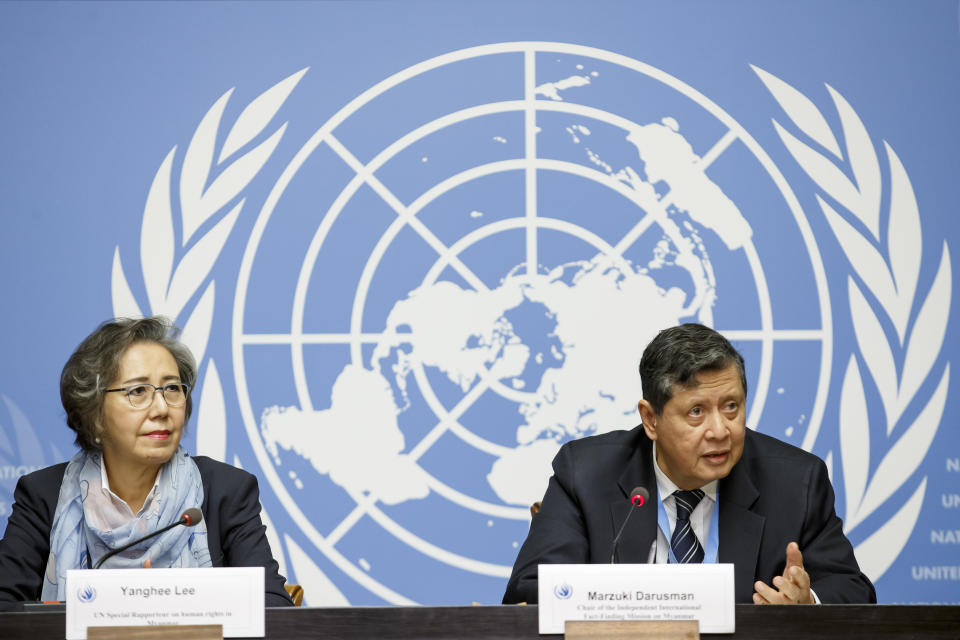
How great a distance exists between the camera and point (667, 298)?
3.82 m

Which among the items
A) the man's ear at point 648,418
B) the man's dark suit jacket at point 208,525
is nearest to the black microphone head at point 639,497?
the man's ear at point 648,418

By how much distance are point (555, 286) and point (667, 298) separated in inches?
17.4

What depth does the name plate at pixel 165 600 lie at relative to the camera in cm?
188

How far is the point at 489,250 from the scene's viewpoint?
387cm

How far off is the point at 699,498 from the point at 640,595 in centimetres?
91

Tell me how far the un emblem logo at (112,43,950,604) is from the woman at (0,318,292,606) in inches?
37.9

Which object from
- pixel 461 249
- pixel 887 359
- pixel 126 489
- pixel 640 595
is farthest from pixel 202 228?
pixel 887 359

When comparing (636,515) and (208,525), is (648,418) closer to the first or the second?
(636,515)

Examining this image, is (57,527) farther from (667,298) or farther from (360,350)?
(667,298)

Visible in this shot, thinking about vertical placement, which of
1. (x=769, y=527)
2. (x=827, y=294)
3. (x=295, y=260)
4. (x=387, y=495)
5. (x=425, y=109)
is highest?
(x=425, y=109)

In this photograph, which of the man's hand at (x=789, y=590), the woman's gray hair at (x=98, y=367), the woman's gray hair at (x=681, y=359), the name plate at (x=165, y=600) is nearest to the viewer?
the name plate at (x=165, y=600)

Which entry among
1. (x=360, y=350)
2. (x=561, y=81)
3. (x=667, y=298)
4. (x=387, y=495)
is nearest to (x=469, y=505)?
(x=387, y=495)

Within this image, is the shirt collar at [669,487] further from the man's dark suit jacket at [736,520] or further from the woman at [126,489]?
the woman at [126,489]

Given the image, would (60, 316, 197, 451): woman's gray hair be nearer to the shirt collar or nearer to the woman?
the woman
